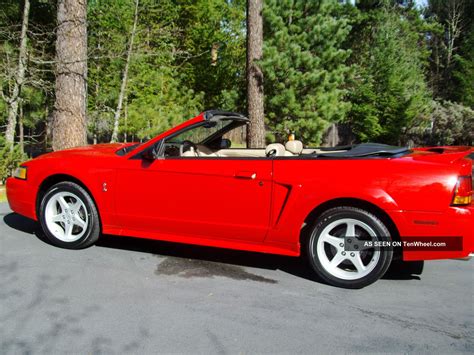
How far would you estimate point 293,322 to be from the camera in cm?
284

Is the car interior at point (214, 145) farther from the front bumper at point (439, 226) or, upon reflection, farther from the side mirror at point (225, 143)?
the front bumper at point (439, 226)

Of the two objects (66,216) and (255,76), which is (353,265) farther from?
(255,76)

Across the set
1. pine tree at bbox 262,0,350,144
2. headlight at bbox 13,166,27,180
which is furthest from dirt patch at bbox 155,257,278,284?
pine tree at bbox 262,0,350,144

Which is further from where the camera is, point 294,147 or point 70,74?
point 70,74

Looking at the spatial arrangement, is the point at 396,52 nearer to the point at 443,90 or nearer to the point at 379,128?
the point at 379,128

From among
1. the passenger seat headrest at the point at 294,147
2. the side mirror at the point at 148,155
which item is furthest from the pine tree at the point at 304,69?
the side mirror at the point at 148,155

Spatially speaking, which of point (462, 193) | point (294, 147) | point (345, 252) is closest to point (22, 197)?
point (294, 147)

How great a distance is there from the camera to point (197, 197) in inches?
149

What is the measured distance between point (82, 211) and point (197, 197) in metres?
1.40

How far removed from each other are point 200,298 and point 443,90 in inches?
1598

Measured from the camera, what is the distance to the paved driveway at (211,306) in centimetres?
256

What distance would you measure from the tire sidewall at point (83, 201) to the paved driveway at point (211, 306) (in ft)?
0.35

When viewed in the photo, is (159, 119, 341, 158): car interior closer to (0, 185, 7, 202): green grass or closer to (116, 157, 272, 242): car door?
(116, 157, 272, 242): car door

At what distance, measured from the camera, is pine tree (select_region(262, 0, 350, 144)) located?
13852 mm
